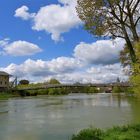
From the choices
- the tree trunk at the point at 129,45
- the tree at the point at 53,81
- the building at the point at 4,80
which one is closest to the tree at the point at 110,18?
the tree trunk at the point at 129,45

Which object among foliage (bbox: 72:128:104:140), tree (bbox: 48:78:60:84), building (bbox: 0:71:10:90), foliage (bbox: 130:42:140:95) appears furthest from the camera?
tree (bbox: 48:78:60:84)

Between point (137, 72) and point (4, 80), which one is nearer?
point (137, 72)

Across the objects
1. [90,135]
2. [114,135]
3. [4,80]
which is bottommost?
[90,135]

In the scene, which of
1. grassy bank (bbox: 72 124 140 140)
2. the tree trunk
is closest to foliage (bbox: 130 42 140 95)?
the tree trunk

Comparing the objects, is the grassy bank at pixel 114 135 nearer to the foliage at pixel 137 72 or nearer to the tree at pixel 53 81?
the foliage at pixel 137 72

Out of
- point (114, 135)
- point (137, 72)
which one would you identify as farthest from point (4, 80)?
point (114, 135)

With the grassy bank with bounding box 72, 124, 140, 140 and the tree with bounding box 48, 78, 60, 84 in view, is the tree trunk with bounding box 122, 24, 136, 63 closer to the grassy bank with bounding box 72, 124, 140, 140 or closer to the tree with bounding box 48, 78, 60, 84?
the grassy bank with bounding box 72, 124, 140, 140

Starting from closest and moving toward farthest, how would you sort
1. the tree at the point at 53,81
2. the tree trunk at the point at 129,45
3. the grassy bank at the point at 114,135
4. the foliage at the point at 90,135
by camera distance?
1. the grassy bank at the point at 114,135
2. the foliage at the point at 90,135
3. the tree trunk at the point at 129,45
4. the tree at the point at 53,81

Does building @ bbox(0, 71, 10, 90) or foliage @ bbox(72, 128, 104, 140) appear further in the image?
building @ bbox(0, 71, 10, 90)

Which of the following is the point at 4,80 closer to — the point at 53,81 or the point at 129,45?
the point at 53,81

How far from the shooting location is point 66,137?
2306cm

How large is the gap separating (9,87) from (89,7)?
148 m

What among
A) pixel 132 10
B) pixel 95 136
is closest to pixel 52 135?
pixel 95 136

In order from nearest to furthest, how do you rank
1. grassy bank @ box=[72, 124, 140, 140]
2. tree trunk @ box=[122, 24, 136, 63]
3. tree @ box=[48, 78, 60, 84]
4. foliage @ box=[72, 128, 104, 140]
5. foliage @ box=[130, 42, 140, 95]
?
grassy bank @ box=[72, 124, 140, 140] < foliage @ box=[72, 128, 104, 140] < foliage @ box=[130, 42, 140, 95] < tree trunk @ box=[122, 24, 136, 63] < tree @ box=[48, 78, 60, 84]
